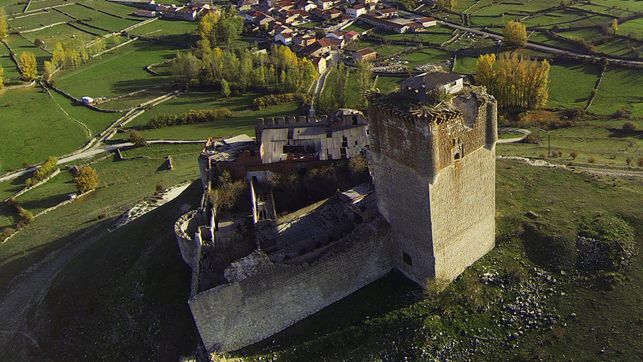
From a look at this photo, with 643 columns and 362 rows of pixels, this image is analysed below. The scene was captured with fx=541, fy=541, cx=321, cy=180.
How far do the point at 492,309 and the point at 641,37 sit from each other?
94685mm

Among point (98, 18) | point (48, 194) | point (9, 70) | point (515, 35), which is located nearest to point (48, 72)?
point (9, 70)

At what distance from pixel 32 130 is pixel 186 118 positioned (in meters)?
27.7

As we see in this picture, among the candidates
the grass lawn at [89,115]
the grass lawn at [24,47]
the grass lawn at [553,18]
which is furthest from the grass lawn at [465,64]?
the grass lawn at [24,47]

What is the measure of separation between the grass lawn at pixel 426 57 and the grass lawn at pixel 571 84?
21.4 m

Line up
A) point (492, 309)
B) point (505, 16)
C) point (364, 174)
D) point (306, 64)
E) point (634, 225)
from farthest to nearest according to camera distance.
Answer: point (505, 16), point (306, 64), point (364, 174), point (634, 225), point (492, 309)

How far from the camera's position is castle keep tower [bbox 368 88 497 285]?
31297 millimetres

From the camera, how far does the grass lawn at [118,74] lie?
112 metres

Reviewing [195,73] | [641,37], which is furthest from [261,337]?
[641,37]

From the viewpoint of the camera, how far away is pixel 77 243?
58.2 metres

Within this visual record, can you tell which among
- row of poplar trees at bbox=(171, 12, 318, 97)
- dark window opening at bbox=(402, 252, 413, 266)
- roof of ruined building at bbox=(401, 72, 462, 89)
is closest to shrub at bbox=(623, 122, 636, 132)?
roof of ruined building at bbox=(401, 72, 462, 89)

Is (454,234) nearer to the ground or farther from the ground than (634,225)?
farther from the ground

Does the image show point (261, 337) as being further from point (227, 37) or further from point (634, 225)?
point (227, 37)

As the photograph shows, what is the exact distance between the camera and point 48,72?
12088 centimetres

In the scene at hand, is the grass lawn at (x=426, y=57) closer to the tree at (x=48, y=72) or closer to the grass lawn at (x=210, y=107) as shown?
the grass lawn at (x=210, y=107)
